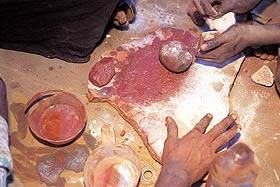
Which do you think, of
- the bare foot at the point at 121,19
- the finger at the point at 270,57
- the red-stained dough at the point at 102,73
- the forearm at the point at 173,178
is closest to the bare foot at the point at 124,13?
the bare foot at the point at 121,19

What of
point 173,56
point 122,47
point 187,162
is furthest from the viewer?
point 122,47

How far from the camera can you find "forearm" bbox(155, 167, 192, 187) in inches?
94.7

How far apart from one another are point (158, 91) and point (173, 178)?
0.78 metres

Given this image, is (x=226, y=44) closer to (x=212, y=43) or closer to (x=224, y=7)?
(x=212, y=43)

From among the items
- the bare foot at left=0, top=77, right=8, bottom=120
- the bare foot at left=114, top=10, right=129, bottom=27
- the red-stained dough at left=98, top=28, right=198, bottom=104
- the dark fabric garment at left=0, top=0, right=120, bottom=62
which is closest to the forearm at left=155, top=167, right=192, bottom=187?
the red-stained dough at left=98, top=28, right=198, bottom=104

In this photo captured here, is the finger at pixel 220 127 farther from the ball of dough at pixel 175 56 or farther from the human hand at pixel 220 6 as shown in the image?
the human hand at pixel 220 6

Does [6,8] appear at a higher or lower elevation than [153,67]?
higher

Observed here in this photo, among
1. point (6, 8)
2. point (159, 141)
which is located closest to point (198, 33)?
point (159, 141)

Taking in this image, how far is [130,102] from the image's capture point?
9.77 ft

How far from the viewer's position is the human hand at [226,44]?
2695 millimetres

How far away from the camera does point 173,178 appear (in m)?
2.42

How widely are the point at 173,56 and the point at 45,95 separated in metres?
0.91

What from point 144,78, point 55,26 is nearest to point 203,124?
point 144,78

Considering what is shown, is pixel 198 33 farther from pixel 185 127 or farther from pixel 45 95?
pixel 45 95
